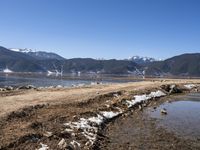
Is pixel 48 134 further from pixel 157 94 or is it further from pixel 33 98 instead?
pixel 157 94

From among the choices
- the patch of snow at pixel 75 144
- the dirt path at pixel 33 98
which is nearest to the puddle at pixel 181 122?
the patch of snow at pixel 75 144

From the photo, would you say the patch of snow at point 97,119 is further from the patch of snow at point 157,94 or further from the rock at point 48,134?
the patch of snow at point 157,94

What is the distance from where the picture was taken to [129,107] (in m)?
45.5

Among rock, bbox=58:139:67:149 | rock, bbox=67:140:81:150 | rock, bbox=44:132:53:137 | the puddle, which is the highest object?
rock, bbox=44:132:53:137

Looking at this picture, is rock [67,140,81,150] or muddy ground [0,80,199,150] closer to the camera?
rock [67,140,81,150]

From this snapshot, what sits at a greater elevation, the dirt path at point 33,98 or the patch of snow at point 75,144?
the dirt path at point 33,98

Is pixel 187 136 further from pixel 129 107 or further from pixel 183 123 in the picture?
pixel 129 107

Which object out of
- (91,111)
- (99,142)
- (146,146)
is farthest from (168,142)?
(91,111)

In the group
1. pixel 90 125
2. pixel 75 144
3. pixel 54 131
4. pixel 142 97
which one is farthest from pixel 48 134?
pixel 142 97

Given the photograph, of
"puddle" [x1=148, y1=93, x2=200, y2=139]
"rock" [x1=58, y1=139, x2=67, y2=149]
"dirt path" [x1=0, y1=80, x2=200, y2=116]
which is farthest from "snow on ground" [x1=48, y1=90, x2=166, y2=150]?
"dirt path" [x1=0, y1=80, x2=200, y2=116]

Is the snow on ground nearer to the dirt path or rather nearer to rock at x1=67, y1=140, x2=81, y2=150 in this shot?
rock at x1=67, y1=140, x2=81, y2=150

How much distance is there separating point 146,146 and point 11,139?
902 centimetres

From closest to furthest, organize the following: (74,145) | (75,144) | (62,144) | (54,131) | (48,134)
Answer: (62,144) < (74,145) < (75,144) < (48,134) < (54,131)

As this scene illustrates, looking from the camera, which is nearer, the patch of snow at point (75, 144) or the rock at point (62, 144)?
the rock at point (62, 144)
